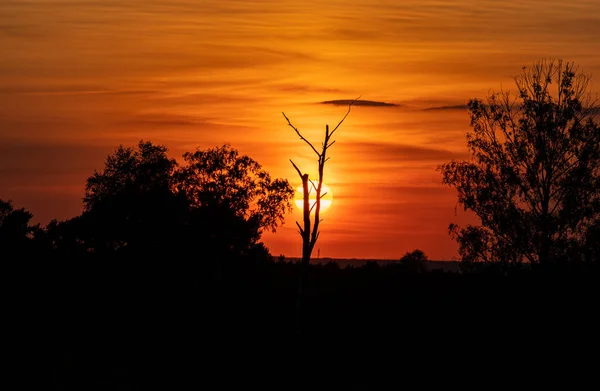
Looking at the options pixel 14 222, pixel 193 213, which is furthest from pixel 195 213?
pixel 14 222

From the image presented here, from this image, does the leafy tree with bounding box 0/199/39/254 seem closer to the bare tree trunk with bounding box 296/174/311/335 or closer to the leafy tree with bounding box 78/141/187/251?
the leafy tree with bounding box 78/141/187/251

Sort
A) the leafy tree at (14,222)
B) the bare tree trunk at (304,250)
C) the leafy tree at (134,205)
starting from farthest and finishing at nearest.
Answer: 1. the leafy tree at (14,222)
2. the leafy tree at (134,205)
3. the bare tree trunk at (304,250)

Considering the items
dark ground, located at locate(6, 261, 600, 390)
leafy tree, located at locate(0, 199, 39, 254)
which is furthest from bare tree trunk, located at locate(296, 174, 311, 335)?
leafy tree, located at locate(0, 199, 39, 254)

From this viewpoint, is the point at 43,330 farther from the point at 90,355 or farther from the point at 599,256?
the point at 599,256

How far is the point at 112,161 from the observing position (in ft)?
267

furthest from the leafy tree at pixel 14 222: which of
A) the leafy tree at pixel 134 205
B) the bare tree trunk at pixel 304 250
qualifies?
the bare tree trunk at pixel 304 250

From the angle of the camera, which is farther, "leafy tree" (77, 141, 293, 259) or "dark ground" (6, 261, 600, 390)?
"leafy tree" (77, 141, 293, 259)

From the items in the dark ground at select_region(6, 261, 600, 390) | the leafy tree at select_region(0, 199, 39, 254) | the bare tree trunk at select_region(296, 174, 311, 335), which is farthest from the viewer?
the leafy tree at select_region(0, 199, 39, 254)

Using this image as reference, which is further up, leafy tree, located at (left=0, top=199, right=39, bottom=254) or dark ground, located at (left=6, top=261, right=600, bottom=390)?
leafy tree, located at (left=0, top=199, right=39, bottom=254)

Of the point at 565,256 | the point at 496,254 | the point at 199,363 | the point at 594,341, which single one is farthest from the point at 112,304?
the point at 594,341

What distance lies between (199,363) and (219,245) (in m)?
22.7

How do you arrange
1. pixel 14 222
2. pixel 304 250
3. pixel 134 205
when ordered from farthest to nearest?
1. pixel 14 222
2. pixel 134 205
3. pixel 304 250

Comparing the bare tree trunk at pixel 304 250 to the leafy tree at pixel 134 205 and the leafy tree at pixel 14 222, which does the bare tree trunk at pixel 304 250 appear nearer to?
the leafy tree at pixel 134 205

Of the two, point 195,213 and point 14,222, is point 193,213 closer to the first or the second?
point 195,213
